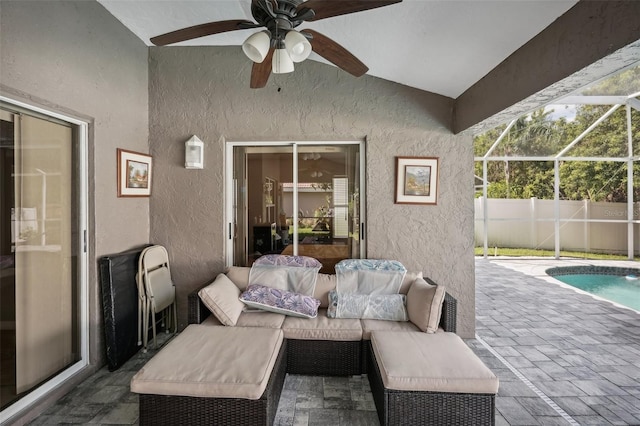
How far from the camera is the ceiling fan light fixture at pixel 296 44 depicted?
160cm

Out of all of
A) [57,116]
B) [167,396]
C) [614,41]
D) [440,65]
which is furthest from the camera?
[440,65]

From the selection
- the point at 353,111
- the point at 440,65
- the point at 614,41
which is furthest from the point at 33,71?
the point at 614,41

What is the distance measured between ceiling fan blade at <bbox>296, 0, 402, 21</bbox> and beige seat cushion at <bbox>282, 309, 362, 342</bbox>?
2259 mm

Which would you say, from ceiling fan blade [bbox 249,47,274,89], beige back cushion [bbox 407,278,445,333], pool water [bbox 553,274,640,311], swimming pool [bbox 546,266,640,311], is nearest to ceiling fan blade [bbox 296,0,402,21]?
ceiling fan blade [bbox 249,47,274,89]

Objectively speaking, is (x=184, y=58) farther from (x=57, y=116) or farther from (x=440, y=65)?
(x=440, y=65)

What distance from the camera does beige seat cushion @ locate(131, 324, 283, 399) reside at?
1784 millimetres

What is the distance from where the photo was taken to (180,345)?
2.19 meters

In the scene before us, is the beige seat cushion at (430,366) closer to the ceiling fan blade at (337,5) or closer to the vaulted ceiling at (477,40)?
the vaulted ceiling at (477,40)

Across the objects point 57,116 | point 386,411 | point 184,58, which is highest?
point 184,58

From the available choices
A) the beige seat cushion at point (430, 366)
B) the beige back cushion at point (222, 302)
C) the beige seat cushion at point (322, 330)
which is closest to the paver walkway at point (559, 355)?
the beige seat cushion at point (430, 366)

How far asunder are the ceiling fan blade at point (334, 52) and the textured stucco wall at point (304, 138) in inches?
51.8

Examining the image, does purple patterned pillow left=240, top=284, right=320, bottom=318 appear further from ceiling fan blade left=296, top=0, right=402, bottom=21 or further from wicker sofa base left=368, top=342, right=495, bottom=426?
ceiling fan blade left=296, top=0, right=402, bottom=21

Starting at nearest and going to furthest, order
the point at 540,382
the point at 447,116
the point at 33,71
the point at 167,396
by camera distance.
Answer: the point at 167,396 → the point at 33,71 → the point at 540,382 → the point at 447,116

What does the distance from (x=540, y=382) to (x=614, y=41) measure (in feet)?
8.26
